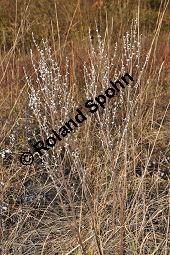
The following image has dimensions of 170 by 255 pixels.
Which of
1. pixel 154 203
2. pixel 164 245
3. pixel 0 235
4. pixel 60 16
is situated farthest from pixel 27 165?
pixel 60 16

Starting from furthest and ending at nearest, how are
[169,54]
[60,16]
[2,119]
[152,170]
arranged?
[60,16]
[169,54]
[2,119]
[152,170]

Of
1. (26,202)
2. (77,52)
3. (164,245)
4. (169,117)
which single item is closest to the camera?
(164,245)

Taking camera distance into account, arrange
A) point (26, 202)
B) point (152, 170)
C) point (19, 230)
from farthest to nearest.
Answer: point (152, 170)
point (26, 202)
point (19, 230)

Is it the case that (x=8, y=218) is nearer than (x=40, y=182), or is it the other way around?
(x=8, y=218)

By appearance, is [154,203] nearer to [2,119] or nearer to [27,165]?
[27,165]

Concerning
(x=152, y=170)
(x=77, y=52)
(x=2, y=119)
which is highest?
(x=77, y=52)

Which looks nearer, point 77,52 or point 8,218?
point 8,218

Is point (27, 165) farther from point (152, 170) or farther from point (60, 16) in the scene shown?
point (60, 16)

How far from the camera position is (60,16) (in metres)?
5.28

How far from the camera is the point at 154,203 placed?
192 centimetres

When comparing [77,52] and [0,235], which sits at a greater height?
[77,52]

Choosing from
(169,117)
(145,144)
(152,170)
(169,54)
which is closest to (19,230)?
(152,170)

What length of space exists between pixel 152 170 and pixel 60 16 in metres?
3.44

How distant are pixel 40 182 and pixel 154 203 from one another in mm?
624
